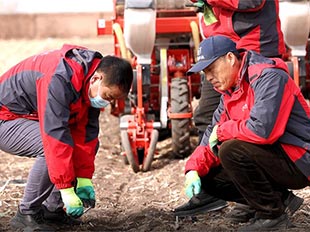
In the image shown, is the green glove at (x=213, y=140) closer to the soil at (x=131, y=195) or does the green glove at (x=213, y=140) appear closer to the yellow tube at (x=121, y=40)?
the soil at (x=131, y=195)

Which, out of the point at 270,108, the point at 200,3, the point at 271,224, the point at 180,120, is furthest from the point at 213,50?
the point at 180,120

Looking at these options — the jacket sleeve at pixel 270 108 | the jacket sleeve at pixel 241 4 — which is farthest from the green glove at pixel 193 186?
the jacket sleeve at pixel 241 4

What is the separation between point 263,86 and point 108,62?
823 mm

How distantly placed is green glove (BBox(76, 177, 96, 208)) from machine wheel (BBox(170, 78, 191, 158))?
2.38m

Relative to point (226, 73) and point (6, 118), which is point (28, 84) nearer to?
point (6, 118)

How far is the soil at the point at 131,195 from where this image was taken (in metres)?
4.92

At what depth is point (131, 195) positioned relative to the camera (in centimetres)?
602

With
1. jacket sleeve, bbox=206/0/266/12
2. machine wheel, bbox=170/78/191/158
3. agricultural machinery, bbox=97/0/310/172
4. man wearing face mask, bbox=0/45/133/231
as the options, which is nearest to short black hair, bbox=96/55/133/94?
man wearing face mask, bbox=0/45/133/231

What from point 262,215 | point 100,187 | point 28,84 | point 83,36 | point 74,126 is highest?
point 28,84

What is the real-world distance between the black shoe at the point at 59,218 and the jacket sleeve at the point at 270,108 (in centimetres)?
128

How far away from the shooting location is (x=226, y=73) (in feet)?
14.2

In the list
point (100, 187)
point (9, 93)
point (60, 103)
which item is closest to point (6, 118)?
point (9, 93)

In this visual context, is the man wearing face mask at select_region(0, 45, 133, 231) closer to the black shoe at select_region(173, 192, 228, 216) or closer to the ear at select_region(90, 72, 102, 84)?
the ear at select_region(90, 72, 102, 84)

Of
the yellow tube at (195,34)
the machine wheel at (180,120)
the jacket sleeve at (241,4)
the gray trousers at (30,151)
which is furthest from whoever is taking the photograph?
the yellow tube at (195,34)
